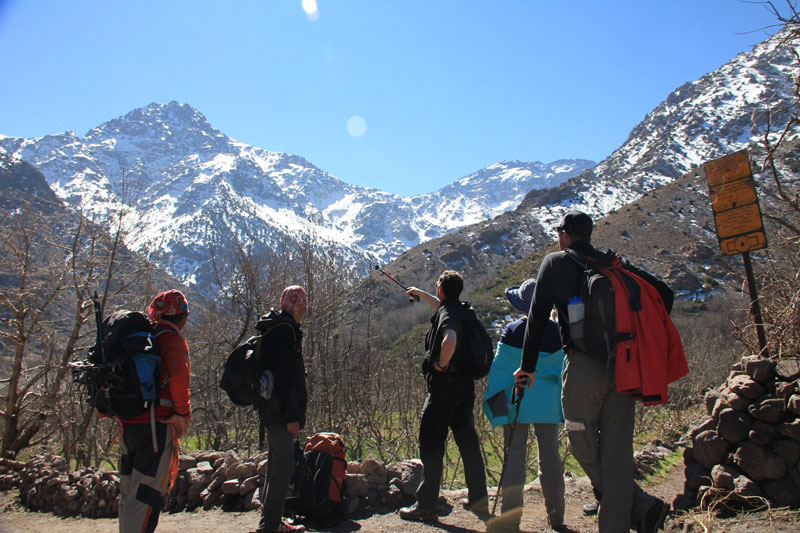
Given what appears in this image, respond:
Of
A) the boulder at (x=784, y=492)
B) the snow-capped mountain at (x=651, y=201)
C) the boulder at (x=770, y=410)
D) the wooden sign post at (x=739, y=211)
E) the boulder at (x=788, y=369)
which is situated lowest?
the boulder at (x=784, y=492)

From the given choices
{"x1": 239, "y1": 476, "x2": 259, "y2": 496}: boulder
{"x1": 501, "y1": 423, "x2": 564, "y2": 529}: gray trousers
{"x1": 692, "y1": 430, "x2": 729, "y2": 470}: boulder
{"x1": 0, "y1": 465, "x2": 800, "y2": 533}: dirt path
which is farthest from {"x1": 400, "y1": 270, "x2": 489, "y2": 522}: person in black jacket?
{"x1": 692, "y1": 430, "x2": 729, "y2": 470}: boulder

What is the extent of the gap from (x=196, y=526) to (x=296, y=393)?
189cm

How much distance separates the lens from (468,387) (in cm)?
431

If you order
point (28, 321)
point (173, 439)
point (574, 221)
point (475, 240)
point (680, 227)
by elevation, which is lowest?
point (173, 439)

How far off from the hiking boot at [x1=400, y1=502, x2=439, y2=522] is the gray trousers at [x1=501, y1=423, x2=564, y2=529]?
0.66 metres

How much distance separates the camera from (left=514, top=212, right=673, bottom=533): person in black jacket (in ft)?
10.2

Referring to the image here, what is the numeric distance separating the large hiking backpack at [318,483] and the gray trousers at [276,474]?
0.48 meters

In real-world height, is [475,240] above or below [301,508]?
above

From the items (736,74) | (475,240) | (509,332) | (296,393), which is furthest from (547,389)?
(736,74)

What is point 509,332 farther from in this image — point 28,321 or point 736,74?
point 736,74

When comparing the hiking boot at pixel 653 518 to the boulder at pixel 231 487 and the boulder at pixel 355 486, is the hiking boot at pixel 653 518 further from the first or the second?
the boulder at pixel 231 487

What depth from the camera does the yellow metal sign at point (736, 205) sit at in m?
4.98

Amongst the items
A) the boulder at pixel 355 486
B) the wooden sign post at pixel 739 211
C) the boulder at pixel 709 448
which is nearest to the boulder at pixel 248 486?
the boulder at pixel 355 486

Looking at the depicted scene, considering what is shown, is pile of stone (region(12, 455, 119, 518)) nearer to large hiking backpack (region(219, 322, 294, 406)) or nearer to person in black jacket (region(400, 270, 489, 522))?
large hiking backpack (region(219, 322, 294, 406))
